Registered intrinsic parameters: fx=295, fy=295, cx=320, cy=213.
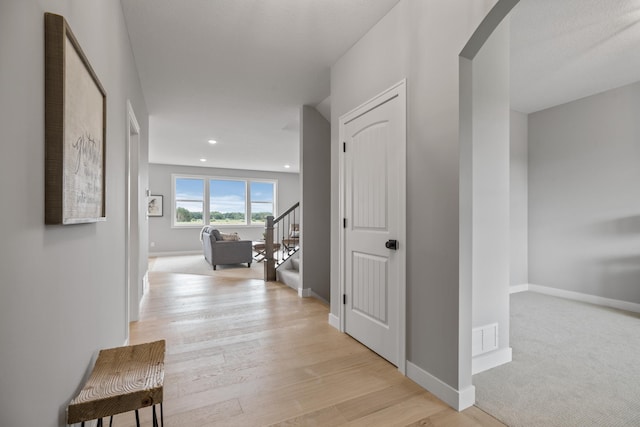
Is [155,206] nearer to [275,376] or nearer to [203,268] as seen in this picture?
[203,268]

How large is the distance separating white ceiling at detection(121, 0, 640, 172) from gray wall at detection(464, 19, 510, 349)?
56 cm

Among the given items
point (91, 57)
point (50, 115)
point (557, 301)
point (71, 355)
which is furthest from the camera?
point (557, 301)

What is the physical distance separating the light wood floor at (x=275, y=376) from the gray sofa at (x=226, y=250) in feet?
9.56

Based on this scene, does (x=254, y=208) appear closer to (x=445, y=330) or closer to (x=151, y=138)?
(x=151, y=138)

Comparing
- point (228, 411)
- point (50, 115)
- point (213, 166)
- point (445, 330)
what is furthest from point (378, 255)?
point (213, 166)

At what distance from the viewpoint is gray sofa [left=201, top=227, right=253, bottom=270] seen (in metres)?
6.54

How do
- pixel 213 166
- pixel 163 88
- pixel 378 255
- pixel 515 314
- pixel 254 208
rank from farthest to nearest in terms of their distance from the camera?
pixel 254 208 → pixel 213 166 → pixel 163 88 → pixel 515 314 → pixel 378 255

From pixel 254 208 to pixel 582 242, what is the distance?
864cm

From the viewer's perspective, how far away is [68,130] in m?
1.08

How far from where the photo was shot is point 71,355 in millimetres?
1181

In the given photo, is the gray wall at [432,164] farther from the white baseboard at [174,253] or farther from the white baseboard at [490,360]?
the white baseboard at [174,253]

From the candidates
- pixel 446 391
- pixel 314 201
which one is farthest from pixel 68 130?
pixel 314 201

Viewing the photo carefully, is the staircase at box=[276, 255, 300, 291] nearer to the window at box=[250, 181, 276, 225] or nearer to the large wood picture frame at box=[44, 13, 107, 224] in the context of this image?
the large wood picture frame at box=[44, 13, 107, 224]

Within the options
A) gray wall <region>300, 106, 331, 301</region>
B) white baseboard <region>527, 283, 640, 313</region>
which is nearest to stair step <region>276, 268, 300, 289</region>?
gray wall <region>300, 106, 331, 301</region>
